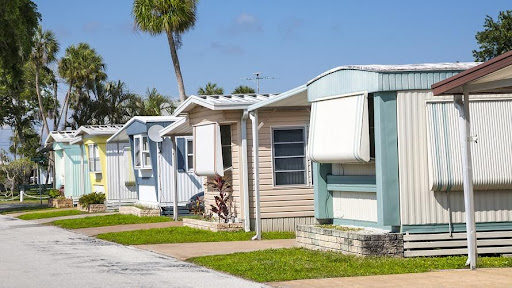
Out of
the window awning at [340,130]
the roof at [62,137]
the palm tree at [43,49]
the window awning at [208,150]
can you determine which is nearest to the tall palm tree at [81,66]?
the palm tree at [43,49]

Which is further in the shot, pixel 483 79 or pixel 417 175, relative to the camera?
pixel 417 175

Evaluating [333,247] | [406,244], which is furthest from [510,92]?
[333,247]

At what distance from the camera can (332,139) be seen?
669 inches

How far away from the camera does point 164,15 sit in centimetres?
4234

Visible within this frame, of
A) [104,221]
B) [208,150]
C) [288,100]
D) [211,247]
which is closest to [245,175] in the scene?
[208,150]

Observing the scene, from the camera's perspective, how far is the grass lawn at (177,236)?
21.2 meters

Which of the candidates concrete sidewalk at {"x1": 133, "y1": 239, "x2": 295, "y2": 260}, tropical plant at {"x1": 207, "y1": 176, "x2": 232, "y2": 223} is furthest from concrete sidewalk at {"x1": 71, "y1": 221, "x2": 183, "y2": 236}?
concrete sidewalk at {"x1": 133, "y1": 239, "x2": 295, "y2": 260}

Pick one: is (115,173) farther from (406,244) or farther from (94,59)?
(94,59)

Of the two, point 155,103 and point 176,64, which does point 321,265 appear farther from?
point 155,103

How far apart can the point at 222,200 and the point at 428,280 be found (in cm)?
1112

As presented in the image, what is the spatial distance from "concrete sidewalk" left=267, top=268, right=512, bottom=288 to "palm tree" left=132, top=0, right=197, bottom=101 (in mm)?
30021

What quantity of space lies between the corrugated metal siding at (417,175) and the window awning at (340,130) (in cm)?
65

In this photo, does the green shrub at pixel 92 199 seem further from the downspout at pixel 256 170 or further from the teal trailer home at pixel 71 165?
the downspout at pixel 256 170

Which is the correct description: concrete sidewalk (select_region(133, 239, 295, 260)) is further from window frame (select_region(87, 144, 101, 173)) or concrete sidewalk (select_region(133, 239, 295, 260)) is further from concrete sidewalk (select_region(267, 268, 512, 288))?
window frame (select_region(87, 144, 101, 173))
